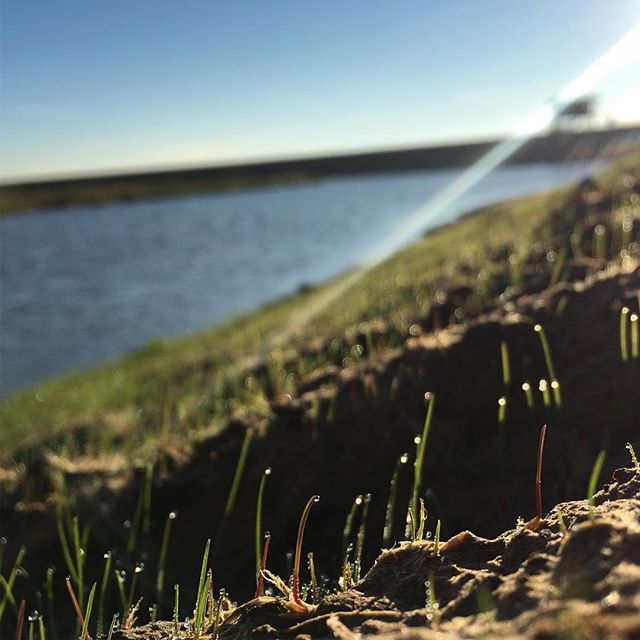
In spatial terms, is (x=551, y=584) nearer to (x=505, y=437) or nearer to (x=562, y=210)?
(x=505, y=437)

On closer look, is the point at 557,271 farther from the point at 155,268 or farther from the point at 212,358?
the point at 155,268

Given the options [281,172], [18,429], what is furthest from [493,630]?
[281,172]

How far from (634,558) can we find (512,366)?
1.85m

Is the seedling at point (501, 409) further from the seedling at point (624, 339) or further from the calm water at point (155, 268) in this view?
the calm water at point (155, 268)

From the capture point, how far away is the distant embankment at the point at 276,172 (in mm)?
75375

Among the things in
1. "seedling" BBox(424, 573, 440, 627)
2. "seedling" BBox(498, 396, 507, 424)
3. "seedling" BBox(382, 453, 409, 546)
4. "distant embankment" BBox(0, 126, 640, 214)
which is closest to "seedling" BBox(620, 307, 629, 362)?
"seedling" BBox(498, 396, 507, 424)

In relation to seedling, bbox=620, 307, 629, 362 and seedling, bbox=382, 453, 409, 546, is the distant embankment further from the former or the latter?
seedling, bbox=382, 453, 409, 546

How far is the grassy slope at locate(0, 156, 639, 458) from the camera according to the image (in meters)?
6.42

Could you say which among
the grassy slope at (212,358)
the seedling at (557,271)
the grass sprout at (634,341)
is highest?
the seedling at (557,271)

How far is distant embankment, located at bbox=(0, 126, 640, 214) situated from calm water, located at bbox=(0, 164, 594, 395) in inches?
943

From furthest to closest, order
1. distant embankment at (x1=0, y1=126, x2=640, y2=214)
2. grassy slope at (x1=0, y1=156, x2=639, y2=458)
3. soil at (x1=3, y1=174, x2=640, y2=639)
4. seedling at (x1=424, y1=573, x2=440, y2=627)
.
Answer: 1. distant embankment at (x1=0, y1=126, x2=640, y2=214)
2. grassy slope at (x1=0, y1=156, x2=639, y2=458)
3. soil at (x1=3, y1=174, x2=640, y2=639)
4. seedling at (x1=424, y1=573, x2=440, y2=627)

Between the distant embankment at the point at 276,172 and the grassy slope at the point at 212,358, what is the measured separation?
57358 mm

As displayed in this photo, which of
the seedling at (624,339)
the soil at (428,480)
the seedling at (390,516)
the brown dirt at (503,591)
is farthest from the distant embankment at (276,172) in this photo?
the brown dirt at (503,591)

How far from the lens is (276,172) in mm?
105750
